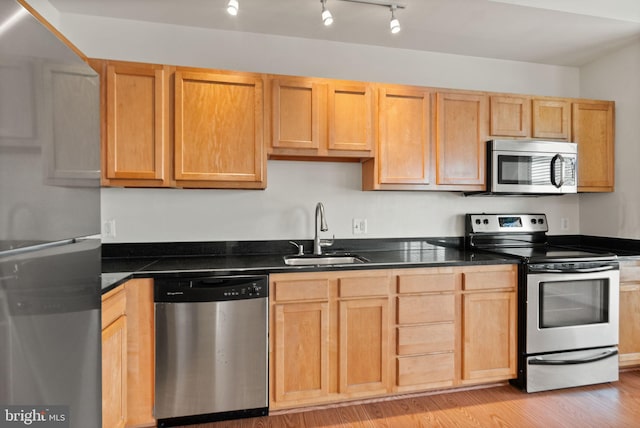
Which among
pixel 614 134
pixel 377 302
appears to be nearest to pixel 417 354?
pixel 377 302

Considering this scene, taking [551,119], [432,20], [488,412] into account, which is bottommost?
[488,412]

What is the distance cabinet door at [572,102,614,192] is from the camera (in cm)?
293

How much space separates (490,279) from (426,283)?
48 centimetres

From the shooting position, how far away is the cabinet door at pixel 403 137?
2545 millimetres

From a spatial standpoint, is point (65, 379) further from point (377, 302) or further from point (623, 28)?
point (623, 28)

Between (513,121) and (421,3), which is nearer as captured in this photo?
(421,3)

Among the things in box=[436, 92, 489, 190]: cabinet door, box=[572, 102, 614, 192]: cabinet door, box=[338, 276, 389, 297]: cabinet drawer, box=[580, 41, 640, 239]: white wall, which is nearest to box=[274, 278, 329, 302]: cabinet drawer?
box=[338, 276, 389, 297]: cabinet drawer

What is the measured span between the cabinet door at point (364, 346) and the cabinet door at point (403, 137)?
0.93 meters

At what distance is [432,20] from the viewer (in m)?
2.49

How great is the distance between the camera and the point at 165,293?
1952 mm

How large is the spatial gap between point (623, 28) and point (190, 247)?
3610mm

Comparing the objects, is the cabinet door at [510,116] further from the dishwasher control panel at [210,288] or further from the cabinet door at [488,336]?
the dishwasher control panel at [210,288]

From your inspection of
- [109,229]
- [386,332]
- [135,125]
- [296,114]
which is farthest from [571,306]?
[109,229]

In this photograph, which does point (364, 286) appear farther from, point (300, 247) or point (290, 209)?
point (290, 209)
